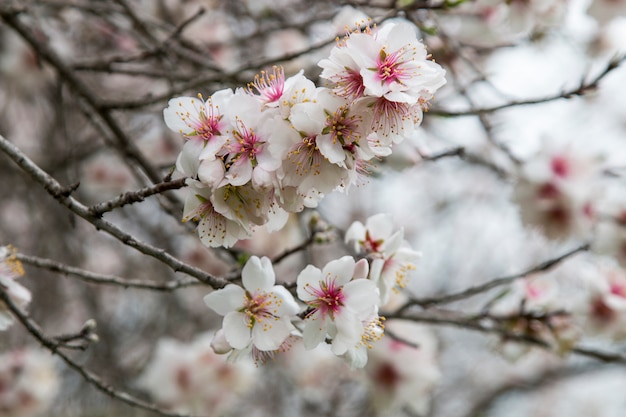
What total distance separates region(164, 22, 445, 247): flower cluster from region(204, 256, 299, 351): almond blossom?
10 cm

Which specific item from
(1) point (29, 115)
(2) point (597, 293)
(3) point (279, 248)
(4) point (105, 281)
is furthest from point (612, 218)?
(1) point (29, 115)

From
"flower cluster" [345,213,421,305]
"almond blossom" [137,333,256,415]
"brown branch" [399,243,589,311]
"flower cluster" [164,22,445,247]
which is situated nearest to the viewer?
"flower cluster" [164,22,445,247]

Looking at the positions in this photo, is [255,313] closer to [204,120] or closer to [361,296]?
[361,296]

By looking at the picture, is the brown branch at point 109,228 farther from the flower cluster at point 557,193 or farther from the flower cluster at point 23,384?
the flower cluster at point 23,384

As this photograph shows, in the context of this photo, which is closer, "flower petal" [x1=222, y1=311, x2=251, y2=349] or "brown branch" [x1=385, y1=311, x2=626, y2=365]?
"flower petal" [x1=222, y1=311, x2=251, y2=349]

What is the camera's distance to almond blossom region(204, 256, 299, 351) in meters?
1.25

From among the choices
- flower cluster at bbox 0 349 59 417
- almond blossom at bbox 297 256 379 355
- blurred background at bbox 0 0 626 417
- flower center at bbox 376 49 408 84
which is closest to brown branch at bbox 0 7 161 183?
blurred background at bbox 0 0 626 417

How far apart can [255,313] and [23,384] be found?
6.86ft

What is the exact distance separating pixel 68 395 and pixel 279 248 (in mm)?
1553

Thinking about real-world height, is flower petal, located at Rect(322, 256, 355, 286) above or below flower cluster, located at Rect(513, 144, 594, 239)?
above

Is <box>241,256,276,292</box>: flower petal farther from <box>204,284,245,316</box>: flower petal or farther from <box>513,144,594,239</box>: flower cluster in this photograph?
<box>513,144,594,239</box>: flower cluster

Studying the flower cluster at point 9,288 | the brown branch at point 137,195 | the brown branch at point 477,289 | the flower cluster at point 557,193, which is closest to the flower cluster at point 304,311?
the brown branch at point 137,195

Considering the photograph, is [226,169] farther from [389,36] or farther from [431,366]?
[431,366]

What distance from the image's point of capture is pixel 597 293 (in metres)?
2.52
